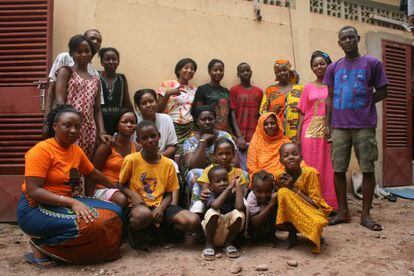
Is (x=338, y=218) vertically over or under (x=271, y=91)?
under

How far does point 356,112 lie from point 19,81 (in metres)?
3.45

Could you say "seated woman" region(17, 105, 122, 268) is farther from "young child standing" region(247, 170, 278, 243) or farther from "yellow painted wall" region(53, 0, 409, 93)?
"yellow painted wall" region(53, 0, 409, 93)

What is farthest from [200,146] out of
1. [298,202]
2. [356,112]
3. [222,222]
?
[356,112]

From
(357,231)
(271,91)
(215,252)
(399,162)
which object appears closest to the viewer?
(215,252)

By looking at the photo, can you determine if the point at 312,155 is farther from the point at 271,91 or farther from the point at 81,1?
the point at 81,1

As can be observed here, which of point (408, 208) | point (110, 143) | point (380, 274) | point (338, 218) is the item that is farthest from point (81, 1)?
point (408, 208)

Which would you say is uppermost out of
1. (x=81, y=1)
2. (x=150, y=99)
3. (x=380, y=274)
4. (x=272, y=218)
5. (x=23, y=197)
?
(x=81, y=1)

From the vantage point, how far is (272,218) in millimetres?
3322

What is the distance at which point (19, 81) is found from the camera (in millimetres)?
4215

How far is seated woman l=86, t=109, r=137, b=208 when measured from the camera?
136 inches

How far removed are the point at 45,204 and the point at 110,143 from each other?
0.83m

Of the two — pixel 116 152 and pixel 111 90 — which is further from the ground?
pixel 111 90

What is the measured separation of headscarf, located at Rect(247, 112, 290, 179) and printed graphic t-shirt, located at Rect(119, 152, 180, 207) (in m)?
1.04

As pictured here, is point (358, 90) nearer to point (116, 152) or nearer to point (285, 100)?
point (285, 100)
